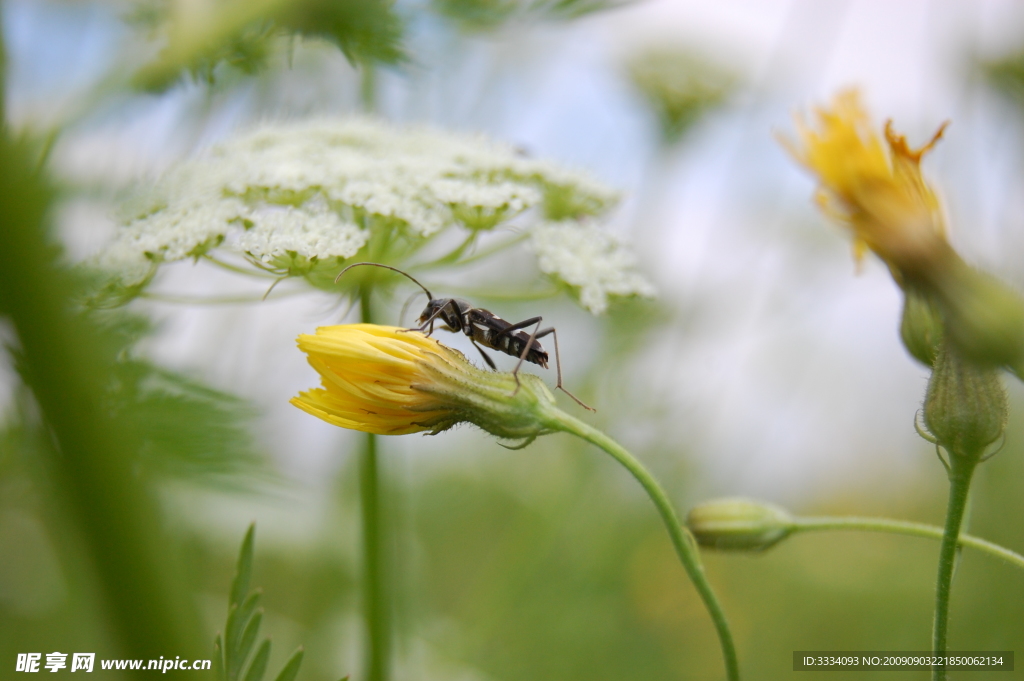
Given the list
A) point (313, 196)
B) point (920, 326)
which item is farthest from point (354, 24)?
point (920, 326)

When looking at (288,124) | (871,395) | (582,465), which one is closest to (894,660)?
(582,465)

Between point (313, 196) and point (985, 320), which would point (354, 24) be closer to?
point (313, 196)

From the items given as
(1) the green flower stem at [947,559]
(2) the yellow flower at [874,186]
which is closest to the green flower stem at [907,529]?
(1) the green flower stem at [947,559]

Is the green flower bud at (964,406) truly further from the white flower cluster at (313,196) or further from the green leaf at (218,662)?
the green leaf at (218,662)

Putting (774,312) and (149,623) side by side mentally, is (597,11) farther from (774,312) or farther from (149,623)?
(774,312)

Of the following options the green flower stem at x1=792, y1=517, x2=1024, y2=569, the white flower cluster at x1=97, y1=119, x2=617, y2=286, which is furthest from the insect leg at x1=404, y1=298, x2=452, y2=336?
the green flower stem at x1=792, y1=517, x2=1024, y2=569
